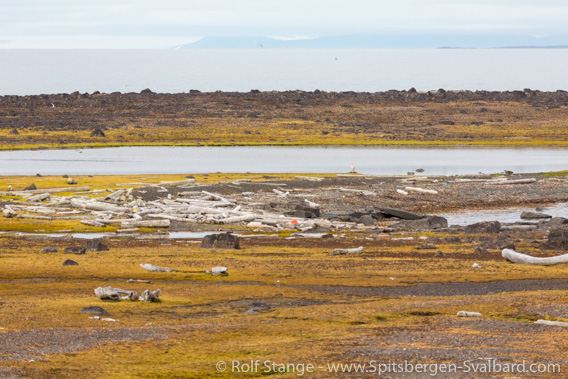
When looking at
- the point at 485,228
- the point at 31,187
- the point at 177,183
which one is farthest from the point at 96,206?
the point at 485,228

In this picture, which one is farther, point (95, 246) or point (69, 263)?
point (95, 246)

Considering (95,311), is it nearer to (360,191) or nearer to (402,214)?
(402,214)

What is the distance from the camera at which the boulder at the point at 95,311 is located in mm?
20827

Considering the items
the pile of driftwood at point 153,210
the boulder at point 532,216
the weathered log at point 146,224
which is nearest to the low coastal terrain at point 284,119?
the pile of driftwood at point 153,210

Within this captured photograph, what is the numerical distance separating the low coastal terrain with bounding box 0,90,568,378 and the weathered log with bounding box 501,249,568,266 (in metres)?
0.28

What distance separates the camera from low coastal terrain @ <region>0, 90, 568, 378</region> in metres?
16.0

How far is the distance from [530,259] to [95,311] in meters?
15.8

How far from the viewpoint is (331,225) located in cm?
3844

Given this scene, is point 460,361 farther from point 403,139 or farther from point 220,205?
point 403,139

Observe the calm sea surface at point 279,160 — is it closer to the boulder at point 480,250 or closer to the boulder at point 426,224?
the boulder at point 426,224

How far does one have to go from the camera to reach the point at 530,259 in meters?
29.4

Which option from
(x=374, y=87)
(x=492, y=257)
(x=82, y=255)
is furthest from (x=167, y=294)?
(x=374, y=87)

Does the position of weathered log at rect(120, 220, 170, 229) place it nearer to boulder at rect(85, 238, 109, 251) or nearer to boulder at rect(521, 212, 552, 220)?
boulder at rect(85, 238, 109, 251)

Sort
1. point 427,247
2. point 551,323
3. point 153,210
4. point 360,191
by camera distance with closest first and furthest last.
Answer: point 551,323 → point 427,247 → point 153,210 → point 360,191
